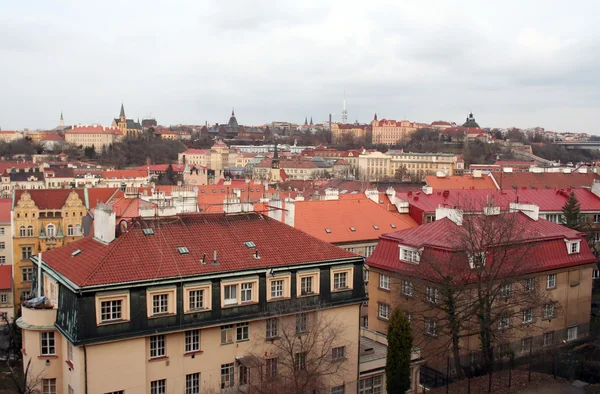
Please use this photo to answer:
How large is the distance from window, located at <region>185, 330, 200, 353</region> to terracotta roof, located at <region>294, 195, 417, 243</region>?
56.4 feet

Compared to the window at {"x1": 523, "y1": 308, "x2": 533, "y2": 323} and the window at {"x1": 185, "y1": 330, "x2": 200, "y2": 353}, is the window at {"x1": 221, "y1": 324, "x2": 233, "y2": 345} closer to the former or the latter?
the window at {"x1": 185, "y1": 330, "x2": 200, "y2": 353}

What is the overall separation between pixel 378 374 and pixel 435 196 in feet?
83.6

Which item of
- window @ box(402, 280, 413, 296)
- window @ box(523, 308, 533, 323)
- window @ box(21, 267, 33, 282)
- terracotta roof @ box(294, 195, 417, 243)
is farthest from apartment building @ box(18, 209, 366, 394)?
window @ box(21, 267, 33, 282)

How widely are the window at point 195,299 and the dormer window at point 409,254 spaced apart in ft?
34.7

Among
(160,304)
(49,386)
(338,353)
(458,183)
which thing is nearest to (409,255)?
(338,353)

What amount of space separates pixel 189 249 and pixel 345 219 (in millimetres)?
19314

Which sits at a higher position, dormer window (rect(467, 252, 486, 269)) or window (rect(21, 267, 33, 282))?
dormer window (rect(467, 252, 486, 269))

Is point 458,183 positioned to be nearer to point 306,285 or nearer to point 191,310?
point 306,285

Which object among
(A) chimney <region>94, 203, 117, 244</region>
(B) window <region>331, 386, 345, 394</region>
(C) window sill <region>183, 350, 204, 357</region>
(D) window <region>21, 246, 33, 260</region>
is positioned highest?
(A) chimney <region>94, 203, 117, 244</region>

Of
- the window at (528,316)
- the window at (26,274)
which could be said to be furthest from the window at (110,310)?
the window at (26,274)

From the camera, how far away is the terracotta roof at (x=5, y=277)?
134 feet

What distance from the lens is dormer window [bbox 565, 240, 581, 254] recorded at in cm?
3002

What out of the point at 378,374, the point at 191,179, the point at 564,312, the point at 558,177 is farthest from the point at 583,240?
the point at 191,179

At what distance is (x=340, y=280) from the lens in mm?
22953
